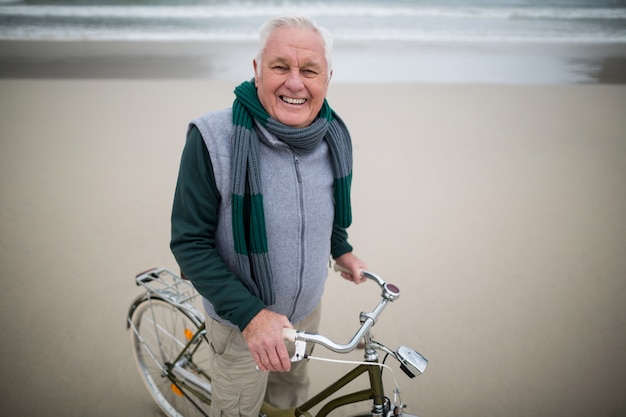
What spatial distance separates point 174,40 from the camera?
10.3 meters

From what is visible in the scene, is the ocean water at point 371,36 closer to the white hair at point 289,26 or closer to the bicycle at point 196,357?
the bicycle at point 196,357

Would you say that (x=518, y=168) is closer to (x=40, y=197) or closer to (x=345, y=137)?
(x=345, y=137)

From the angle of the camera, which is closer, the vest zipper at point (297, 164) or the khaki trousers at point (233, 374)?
the vest zipper at point (297, 164)

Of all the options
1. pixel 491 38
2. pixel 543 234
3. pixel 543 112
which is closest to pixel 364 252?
pixel 543 234

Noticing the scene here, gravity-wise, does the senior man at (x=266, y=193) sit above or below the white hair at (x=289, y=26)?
below

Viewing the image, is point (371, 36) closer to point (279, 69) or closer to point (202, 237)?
point (279, 69)

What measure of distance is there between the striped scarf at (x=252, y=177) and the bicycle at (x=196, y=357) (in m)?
0.26

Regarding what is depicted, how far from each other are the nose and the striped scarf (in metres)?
0.12

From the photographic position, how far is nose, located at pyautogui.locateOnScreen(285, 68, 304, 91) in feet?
4.23

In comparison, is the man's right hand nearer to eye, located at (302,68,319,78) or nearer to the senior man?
the senior man

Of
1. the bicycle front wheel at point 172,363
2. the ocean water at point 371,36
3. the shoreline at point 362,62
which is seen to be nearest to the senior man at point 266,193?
the bicycle front wheel at point 172,363

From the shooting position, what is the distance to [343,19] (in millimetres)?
12422

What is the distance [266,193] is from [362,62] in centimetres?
788

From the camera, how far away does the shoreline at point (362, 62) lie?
738cm
